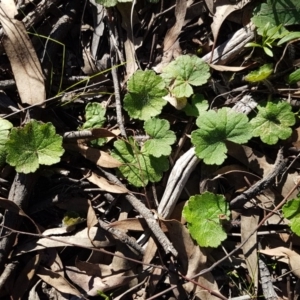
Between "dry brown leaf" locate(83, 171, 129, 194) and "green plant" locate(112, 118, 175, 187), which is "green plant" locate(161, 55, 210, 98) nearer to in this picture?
"green plant" locate(112, 118, 175, 187)

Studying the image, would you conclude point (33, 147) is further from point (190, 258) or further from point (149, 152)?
point (190, 258)

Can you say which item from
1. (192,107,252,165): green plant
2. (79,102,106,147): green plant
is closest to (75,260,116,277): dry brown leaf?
(79,102,106,147): green plant

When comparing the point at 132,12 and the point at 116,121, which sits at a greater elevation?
the point at 132,12

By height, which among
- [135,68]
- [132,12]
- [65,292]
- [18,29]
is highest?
[18,29]

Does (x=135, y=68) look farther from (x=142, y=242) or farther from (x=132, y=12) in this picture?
(x=142, y=242)

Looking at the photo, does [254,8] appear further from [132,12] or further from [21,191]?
[21,191]

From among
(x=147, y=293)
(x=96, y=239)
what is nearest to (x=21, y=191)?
(x=96, y=239)

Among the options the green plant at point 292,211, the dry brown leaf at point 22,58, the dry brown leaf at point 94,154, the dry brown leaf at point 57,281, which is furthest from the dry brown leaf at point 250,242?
the dry brown leaf at point 22,58

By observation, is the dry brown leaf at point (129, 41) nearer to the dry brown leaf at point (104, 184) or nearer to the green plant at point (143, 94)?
the green plant at point (143, 94)
